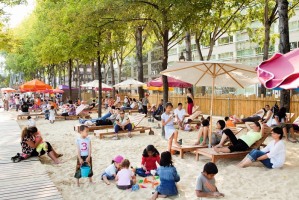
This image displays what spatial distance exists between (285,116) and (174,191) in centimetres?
826

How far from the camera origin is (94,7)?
14.8m

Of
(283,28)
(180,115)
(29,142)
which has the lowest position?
(29,142)

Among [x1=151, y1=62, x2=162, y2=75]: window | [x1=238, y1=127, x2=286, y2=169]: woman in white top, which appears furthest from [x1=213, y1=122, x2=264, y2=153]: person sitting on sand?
[x1=151, y1=62, x2=162, y2=75]: window

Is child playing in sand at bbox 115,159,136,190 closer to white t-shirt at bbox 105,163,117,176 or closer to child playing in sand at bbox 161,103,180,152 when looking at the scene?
white t-shirt at bbox 105,163,117,176

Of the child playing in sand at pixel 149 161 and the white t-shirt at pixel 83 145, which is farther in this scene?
the child playing in sand at pixel 149 161

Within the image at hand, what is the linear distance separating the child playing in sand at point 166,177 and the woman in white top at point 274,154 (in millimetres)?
2898

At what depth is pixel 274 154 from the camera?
8062 millimetres

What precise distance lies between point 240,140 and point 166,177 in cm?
364

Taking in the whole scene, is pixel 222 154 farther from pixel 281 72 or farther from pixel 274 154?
pixel 281 72

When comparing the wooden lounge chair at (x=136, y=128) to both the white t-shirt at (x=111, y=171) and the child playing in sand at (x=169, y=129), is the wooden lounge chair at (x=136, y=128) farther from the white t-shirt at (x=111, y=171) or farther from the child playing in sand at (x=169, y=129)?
the white t-shirt at (x=111, y=171)

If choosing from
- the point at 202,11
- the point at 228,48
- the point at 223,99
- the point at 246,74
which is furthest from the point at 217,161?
the point at 228,48

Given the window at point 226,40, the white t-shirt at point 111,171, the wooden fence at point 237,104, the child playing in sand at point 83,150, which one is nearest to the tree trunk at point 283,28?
the wooden fence at point 237,104

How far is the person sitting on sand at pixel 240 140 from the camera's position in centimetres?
886

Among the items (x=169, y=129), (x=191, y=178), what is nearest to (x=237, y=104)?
(x=169, y=129)
